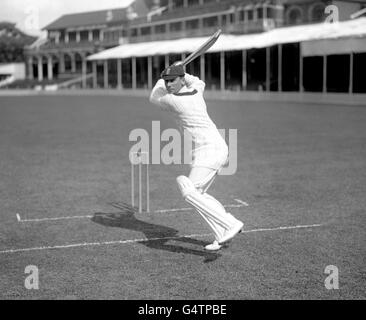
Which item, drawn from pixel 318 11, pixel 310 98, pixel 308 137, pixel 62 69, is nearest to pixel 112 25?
pixel 62 69

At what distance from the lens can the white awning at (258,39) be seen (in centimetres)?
3916

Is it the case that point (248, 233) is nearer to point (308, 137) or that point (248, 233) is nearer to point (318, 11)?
point (308, 137)

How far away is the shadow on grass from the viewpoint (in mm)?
7545

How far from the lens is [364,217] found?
923cm

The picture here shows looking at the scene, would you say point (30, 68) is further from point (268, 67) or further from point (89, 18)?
point (268, 67)

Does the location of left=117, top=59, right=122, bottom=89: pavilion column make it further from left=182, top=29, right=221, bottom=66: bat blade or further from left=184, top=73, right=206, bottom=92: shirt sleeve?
left=182, top=29, right=221, bottom=66: bat blade

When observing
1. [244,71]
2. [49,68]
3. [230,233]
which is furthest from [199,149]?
[49,68]

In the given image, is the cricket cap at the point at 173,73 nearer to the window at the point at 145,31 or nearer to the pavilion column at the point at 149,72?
the pavilion column at the point at 149,72

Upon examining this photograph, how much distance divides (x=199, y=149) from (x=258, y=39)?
140 feet

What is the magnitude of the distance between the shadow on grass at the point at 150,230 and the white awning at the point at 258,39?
30.5 metres

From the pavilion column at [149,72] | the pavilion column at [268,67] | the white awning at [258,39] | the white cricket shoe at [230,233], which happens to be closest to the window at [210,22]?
the white awning at [258,39]

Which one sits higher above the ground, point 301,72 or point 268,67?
point 268,67

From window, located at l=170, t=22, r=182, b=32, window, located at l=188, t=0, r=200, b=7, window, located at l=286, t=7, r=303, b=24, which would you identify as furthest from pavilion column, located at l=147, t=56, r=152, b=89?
window, located at l=188, t=0, r=200, b=7

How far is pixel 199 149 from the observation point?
22.9ft
